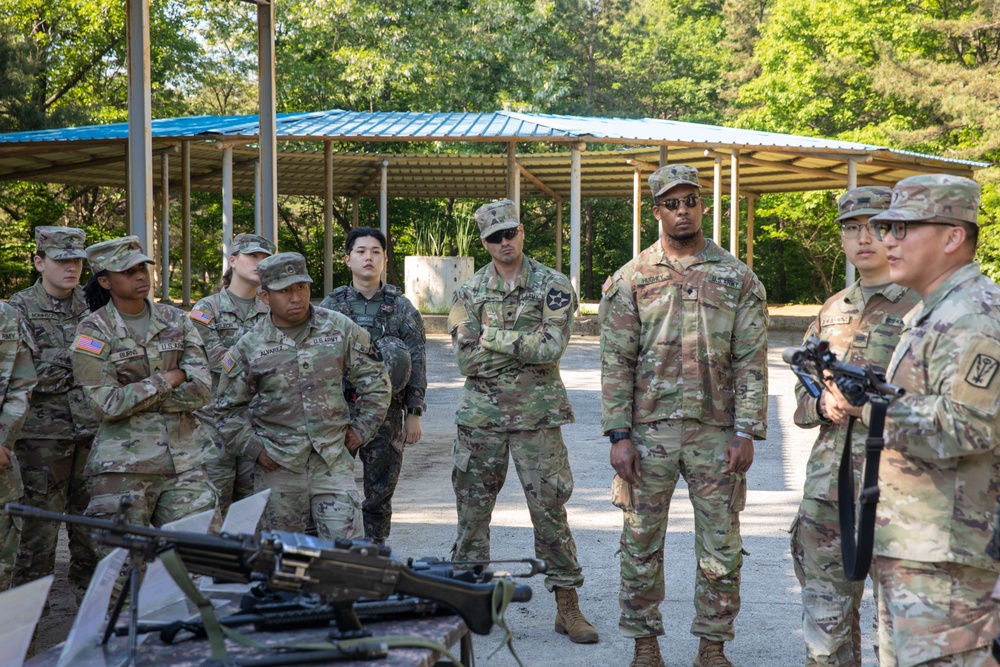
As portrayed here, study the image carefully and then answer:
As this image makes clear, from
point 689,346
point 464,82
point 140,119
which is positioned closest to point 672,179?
point 689,346

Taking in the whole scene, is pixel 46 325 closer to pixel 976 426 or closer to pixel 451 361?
pixel 976 426

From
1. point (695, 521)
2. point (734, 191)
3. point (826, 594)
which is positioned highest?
point (734, 191)

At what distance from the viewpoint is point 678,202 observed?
438cm

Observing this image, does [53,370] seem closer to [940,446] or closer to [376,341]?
[376,341]

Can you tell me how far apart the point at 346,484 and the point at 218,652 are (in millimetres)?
2072

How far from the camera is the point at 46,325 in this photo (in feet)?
17.4

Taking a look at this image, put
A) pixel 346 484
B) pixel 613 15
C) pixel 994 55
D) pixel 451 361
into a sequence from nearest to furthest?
pixel 346 484 → pixel 451 361 → pixel 994 55 → pixel 613 15

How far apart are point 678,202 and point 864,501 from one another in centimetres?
186

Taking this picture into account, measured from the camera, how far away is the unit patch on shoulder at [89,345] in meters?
4.20

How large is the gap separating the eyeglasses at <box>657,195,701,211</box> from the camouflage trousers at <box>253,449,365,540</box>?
74.1 inches

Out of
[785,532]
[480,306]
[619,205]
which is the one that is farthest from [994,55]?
[480,306]

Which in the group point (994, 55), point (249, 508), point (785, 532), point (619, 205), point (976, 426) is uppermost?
point (994, 55)

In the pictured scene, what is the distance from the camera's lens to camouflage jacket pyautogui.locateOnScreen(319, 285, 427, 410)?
5.76 meters

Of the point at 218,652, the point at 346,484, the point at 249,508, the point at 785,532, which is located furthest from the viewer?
the point at 785,532
